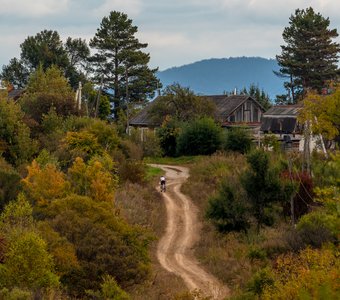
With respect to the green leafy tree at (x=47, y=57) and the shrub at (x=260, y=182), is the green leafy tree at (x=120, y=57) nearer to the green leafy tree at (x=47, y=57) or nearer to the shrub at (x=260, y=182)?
the green leafy tree at (x=47, y=57)

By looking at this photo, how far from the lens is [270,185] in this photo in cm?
2762

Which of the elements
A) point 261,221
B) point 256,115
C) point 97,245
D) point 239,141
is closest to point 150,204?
point 261,221

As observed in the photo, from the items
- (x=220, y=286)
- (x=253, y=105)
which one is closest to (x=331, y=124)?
(x=220, y=286)

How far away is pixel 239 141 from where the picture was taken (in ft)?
150

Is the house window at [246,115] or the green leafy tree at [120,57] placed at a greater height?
the green leafy tree at [120,57]

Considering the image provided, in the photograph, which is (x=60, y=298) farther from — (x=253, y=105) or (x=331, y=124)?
(x=253, y=105)

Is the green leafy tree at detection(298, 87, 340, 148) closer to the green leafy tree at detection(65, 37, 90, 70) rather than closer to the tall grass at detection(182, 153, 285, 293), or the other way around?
the tall grass at detection(182, 153, 285, 293)

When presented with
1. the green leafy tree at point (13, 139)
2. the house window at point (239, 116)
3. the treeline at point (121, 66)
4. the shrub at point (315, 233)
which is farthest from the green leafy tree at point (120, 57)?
the shrub at point (315, 233)

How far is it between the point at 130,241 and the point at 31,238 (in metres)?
4.01

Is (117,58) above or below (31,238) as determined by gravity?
above

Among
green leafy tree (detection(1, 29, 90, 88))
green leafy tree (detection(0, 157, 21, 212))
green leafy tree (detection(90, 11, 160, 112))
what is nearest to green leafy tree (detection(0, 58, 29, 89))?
green leafy tree (detection(1, 29, 90, 88))

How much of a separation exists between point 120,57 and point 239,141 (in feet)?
96.4

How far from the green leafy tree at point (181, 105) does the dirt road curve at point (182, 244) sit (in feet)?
48.8

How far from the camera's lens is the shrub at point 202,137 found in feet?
155
